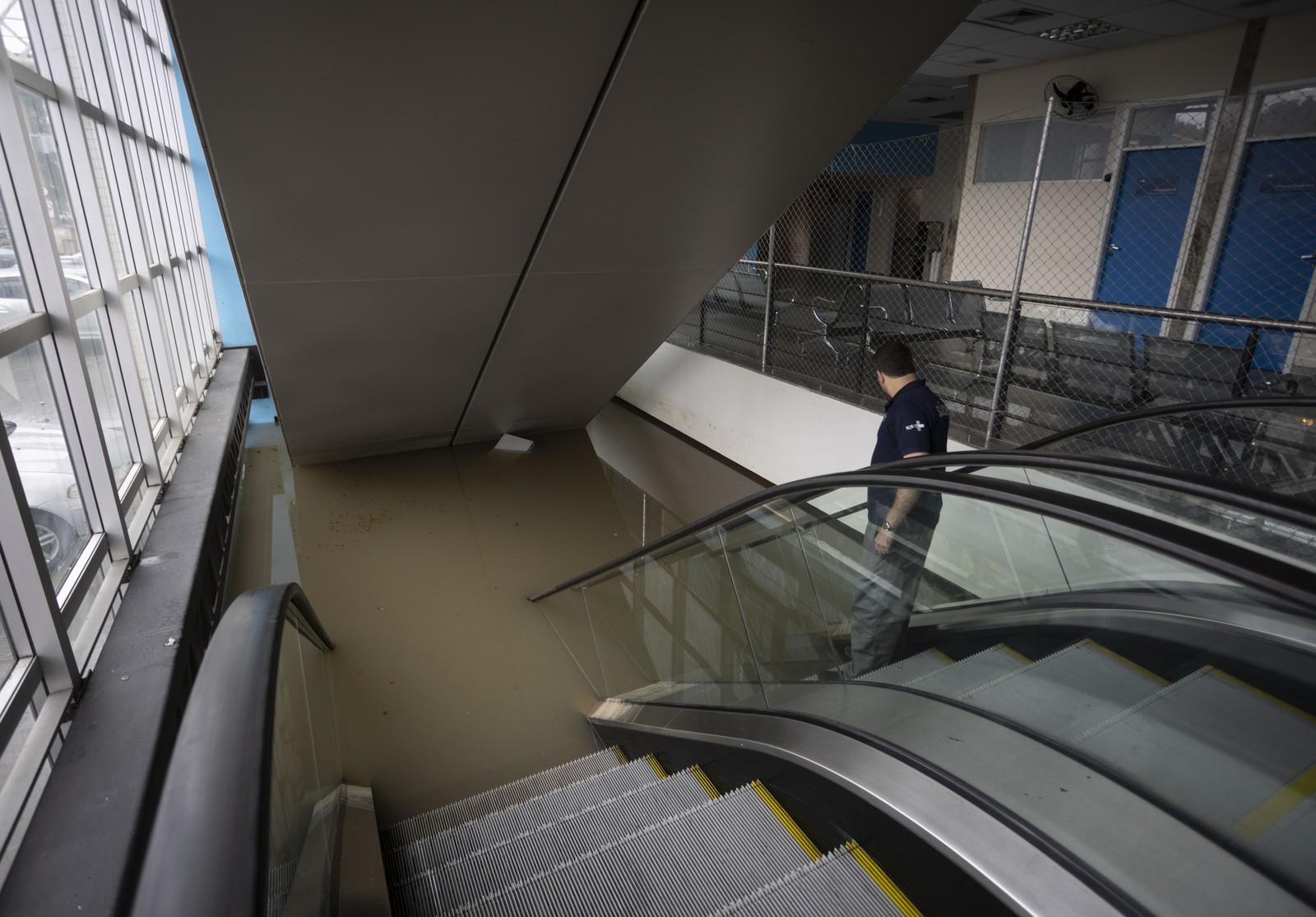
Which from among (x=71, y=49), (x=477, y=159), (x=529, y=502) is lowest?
(x=529, y=502)

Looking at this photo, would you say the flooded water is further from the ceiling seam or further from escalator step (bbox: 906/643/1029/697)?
escalator step (bbox: 906/643/1029/697)

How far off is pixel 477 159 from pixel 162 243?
4476 mm

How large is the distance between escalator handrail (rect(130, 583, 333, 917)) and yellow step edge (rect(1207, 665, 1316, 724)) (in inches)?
64.7

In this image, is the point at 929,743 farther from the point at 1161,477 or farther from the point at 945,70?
the point at 945,70

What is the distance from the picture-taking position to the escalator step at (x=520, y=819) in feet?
7.85

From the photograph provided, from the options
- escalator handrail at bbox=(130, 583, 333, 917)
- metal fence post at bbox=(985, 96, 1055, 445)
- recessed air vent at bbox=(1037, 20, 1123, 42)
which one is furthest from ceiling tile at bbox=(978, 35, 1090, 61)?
escalator handrail at bbox=(130, 583, 333, 917)

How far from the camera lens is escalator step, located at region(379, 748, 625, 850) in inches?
109

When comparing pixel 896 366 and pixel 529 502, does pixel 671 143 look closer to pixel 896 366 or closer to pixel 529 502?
pixel 896 366

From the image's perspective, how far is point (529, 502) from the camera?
639cm

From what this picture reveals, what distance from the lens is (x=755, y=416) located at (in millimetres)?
6844

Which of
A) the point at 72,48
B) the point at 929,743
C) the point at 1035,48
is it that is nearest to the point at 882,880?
the point at 929,743

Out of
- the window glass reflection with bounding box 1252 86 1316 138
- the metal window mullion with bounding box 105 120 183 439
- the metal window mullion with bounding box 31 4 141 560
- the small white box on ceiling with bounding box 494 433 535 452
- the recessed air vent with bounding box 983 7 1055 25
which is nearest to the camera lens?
the metal window mullion with bounding box 31 4 141 560

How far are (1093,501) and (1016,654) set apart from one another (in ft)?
3.39

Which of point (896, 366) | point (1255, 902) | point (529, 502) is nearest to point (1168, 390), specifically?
point (896, 366)
